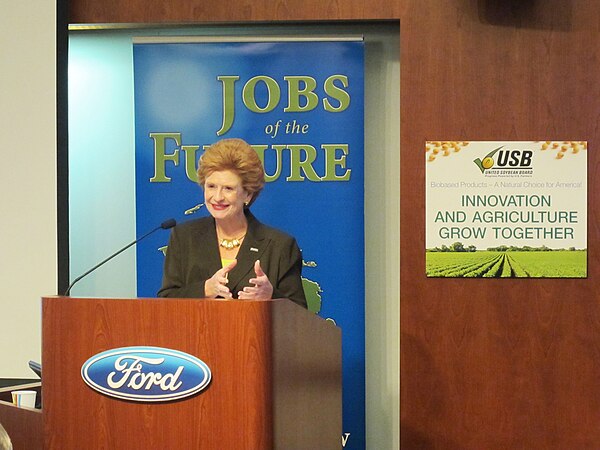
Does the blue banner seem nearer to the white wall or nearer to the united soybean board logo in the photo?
the white wall

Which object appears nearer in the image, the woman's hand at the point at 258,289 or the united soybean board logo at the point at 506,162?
the woman's hand at the point at 258,289

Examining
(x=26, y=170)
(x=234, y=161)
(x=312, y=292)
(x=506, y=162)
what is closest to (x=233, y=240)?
(x=234, y=161)

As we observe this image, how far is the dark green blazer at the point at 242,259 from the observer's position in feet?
12.9

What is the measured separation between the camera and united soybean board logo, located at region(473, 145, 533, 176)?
5.62 meters

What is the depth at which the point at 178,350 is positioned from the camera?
2.74 metres

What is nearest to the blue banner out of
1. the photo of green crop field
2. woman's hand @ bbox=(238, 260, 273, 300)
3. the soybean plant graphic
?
the soybean plant graphic

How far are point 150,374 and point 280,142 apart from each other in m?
3.21

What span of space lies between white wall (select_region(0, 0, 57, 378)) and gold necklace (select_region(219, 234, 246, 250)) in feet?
6.29

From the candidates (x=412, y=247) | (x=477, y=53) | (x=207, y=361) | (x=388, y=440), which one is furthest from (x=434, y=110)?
(x=207, y=361)

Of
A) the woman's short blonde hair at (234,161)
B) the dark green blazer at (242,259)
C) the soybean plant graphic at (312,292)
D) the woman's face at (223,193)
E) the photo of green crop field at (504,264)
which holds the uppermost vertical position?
the woman's short blonde hair at (234,161)

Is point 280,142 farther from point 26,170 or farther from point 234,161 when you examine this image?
point 234,161

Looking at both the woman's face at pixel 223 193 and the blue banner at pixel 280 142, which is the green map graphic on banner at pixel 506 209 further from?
A: the woman's face at pixel 223 193

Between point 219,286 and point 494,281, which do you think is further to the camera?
point 494,281

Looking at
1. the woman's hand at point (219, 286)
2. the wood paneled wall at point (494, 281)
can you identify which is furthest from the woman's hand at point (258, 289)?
the wood paneled wall at point (494, 281)
